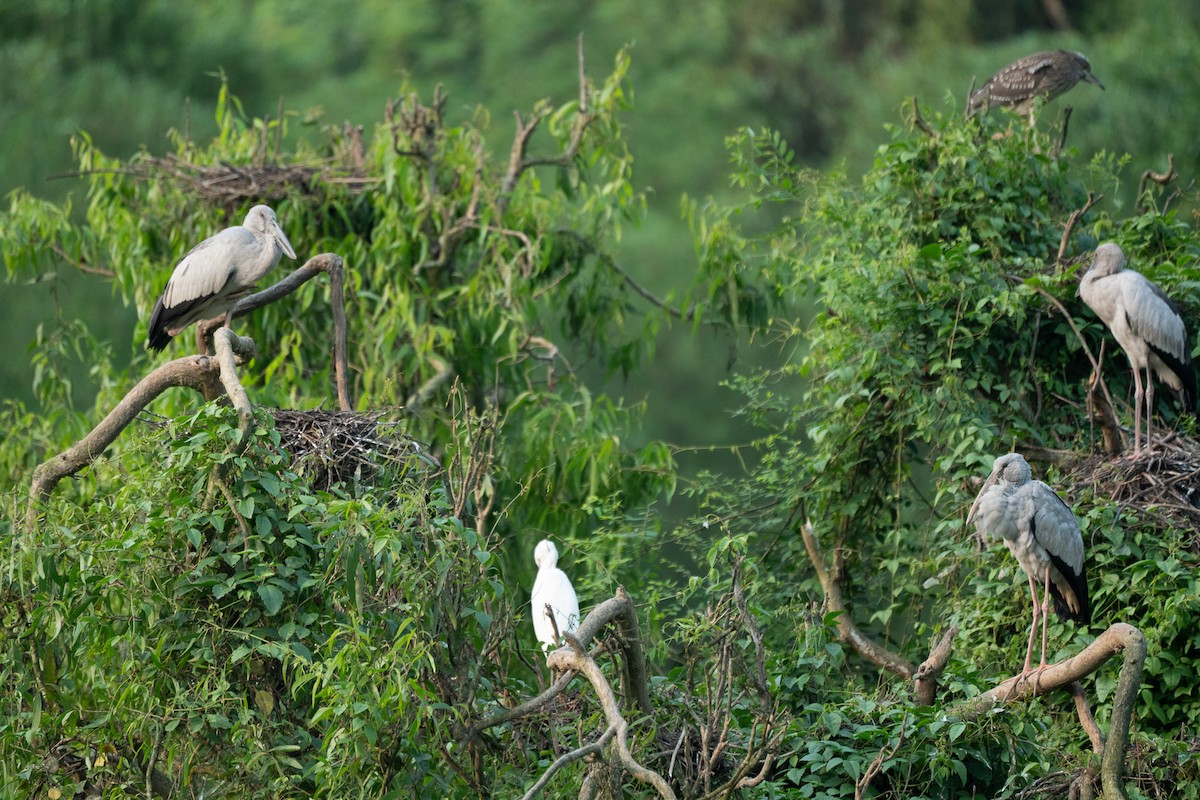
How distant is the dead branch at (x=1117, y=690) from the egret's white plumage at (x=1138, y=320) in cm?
132

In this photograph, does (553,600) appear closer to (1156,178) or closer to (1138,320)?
(1138,320)

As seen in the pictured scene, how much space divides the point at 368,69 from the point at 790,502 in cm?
1603

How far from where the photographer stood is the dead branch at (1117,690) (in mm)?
3709

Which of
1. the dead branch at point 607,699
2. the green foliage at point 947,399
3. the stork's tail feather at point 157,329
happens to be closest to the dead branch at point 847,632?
the green foliage at point 947,399

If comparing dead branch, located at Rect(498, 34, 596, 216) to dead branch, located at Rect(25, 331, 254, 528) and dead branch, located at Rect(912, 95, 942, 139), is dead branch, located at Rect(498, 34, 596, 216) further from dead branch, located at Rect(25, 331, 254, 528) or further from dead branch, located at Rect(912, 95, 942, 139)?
dead branch, located at Rect(25, 331, 254, 528)

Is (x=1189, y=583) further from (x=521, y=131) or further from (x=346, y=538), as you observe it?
(x=521, y=131)

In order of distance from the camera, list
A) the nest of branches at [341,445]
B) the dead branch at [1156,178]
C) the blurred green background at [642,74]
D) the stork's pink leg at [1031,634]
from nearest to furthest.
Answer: the nest of branches at [341,445] → the stork's pink leg at [1031,634] → the dead branch at [1156,178] → the blurred green background at [642,74]

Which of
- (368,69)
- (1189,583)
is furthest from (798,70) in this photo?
(1189,583)

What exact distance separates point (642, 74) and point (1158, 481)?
677 inches

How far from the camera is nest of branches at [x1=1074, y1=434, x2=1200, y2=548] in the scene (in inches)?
195

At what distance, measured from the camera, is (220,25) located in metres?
18.7

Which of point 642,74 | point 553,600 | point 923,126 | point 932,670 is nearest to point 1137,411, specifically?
point 923,126

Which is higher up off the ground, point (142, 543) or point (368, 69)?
point (142, 543)

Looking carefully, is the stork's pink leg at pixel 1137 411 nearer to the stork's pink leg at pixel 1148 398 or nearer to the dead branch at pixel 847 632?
the stork's pink leg at pixel 1148 398
